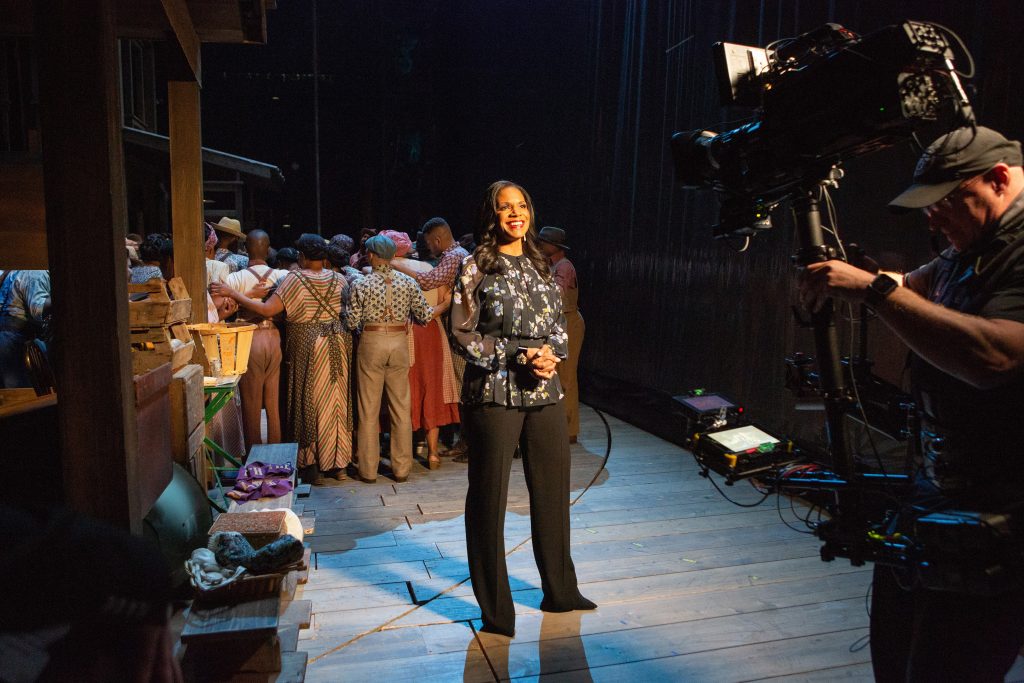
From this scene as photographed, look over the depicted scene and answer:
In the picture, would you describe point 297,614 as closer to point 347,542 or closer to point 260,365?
point 347,542

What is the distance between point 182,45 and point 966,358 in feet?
12.2

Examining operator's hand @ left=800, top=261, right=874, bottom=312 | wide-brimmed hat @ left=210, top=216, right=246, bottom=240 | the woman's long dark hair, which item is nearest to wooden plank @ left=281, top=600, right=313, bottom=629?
the woman's long dark hair

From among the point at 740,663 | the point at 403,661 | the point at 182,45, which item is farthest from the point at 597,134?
the point at 403,661

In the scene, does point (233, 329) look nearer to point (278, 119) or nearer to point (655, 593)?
point (655, 593)

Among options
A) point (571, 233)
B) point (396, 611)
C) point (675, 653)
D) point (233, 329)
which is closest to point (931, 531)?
point (675, 653)

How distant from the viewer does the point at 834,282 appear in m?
1.60

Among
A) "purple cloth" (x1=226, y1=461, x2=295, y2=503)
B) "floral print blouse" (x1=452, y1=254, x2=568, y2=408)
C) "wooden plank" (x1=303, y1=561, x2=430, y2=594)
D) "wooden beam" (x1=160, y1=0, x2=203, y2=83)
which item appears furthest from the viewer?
"wooden plank" (x1=303, y1=561, x2=430, y2=594)

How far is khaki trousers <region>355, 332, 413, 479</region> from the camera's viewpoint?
17.6 ft

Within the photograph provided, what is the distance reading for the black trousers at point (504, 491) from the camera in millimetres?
3121

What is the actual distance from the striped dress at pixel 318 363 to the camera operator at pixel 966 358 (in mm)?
4202

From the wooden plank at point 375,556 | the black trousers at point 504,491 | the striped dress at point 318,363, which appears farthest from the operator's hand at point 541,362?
the striped dress at point 318,363

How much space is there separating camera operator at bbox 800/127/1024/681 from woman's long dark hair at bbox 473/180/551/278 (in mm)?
1685

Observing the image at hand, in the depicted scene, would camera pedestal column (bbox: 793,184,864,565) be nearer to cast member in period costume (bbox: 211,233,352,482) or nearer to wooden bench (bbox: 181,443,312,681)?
wooden bench (bbox: 181,443,312,681)

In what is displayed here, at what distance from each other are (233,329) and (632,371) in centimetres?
470
